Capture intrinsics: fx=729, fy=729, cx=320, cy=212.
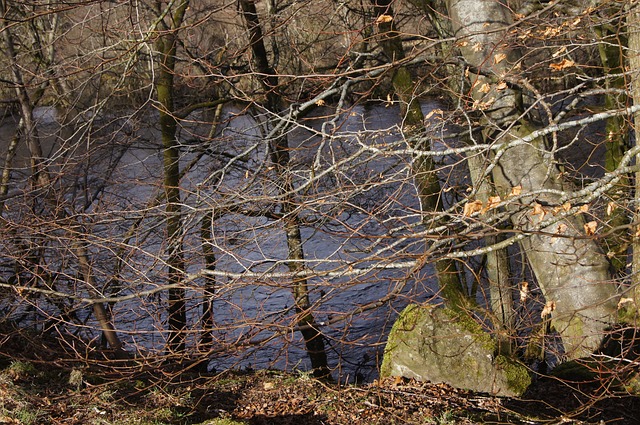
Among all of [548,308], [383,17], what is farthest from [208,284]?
[383,17]

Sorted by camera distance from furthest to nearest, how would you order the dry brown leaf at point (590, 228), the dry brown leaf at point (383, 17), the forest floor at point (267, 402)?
1. the dry brown leaf at point (383, 17)
2. the forest floor at point (267, 402)
3. the dry brown leaf at point (590, 228)

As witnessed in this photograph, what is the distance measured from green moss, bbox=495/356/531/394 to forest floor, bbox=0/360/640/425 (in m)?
0.11

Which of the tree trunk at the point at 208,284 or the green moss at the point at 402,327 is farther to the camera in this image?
the green moss at the point at 402,327

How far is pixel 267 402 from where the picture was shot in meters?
6.36

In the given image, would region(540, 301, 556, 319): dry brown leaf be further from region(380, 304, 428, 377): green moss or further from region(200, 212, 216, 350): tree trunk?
region(200, 212, 216, 350): tree trunk

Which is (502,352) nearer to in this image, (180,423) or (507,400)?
(507,400)

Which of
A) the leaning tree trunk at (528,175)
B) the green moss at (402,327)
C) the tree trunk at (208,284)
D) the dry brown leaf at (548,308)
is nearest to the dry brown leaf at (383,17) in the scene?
the leaning tree trunk at (528,175)

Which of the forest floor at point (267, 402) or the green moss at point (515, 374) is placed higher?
the forest floor at point (267, 402)

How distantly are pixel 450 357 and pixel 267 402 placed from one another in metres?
1.73

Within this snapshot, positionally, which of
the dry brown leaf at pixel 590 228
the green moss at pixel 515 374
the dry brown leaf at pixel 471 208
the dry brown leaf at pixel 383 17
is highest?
the dry brown leaf at pixel 383 17

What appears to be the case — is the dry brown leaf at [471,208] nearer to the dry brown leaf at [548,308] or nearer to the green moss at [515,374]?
the dry brown leaf at [548,308]

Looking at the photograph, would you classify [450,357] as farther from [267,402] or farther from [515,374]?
[267,402]

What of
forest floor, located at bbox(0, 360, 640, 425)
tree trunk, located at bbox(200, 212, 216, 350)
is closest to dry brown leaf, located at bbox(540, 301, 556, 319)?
forest floor, located at bbox(0, 360, 640, 425)

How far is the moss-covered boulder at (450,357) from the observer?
6711 millimetres
